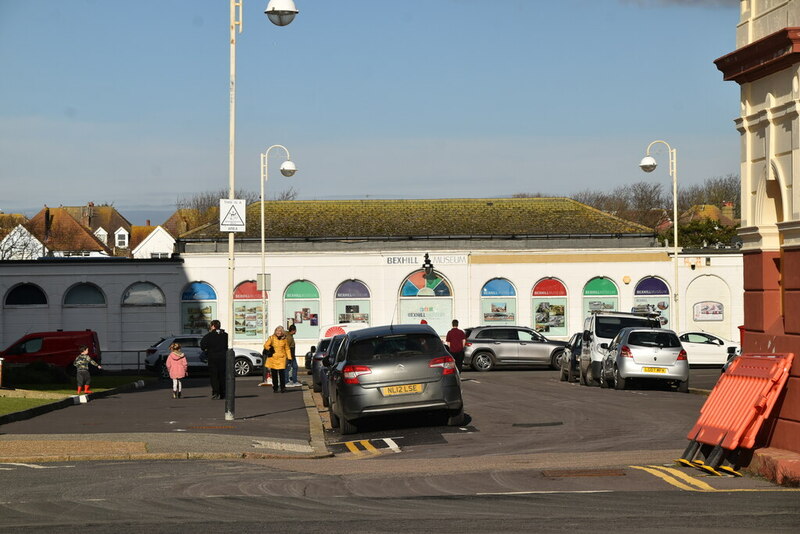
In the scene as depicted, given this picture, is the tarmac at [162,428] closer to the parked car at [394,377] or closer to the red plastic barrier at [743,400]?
the parked car at [394,377]

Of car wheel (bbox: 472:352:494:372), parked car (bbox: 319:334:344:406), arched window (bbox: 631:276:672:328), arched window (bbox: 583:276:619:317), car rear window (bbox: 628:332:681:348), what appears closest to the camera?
parked car (bbox: 319:334:344:406)

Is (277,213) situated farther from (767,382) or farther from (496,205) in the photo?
(767,382)

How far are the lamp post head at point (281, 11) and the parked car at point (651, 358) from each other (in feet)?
37.9

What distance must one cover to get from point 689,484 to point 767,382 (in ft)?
5.03

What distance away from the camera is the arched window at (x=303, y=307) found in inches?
2030

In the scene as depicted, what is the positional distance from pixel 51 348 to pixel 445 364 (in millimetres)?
28007

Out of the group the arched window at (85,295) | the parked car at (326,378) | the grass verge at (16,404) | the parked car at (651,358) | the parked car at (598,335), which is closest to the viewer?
the grass verge at (16,404)

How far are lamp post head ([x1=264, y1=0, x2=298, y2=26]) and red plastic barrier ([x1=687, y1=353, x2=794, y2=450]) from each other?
11.4 meters

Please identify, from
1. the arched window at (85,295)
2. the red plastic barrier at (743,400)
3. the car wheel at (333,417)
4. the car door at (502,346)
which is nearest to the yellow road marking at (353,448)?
the car wheel at (333,417)

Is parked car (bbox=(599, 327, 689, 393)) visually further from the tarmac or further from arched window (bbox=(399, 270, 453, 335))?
arched window (bbox=(399, 270, 453, 335))

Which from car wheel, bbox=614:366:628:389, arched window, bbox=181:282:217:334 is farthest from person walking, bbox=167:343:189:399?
arched window, bbox=181:282:217:334

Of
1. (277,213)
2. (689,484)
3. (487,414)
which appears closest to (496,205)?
(277,213)

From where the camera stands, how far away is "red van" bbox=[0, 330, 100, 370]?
43031 millimetres

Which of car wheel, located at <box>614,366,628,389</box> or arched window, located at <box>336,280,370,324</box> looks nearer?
car wheel, located at <box>614,366,628,389</box>
